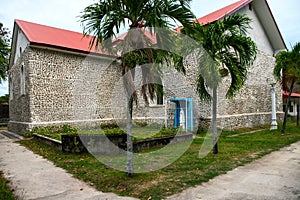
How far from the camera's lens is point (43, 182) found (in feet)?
16.7

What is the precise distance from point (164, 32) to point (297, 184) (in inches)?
163

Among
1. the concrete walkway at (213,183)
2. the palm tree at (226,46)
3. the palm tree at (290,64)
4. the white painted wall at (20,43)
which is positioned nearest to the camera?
the concrete walkway at (213,183)

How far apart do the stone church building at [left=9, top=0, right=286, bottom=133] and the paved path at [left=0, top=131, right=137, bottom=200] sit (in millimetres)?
6912

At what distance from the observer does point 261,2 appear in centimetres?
1641

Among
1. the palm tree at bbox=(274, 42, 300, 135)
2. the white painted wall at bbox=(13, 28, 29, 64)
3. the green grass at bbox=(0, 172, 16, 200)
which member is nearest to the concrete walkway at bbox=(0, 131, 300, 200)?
the green grass at bbox=(0, 172, 16, 200)

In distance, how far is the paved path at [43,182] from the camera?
13.9 ft

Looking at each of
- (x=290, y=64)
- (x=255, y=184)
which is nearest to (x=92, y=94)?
(x=290, y=64)

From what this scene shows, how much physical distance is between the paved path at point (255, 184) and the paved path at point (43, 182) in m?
1.71

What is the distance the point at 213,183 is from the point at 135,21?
383 centimetres

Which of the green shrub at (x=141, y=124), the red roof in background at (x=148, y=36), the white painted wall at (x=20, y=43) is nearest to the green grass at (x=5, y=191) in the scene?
the red roof in background at (x=148, y=36)

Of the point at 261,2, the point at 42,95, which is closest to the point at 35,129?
the point at 42,95

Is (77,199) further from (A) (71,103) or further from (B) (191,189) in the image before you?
(A) (71,103)

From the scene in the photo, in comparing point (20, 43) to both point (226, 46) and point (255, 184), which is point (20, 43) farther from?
point (255, 184)

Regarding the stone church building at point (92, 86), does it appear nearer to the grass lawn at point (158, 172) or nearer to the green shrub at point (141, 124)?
the green shrub at point (141, 124)
